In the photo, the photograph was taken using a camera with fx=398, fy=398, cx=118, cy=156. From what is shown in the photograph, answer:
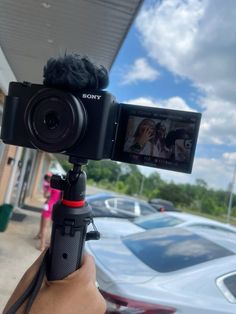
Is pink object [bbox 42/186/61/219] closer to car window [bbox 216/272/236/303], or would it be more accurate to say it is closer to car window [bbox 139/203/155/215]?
car window [bbox 139/203/155/215]

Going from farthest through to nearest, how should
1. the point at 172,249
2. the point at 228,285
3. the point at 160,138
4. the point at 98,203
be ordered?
the point at 98,203 → the point at 172,249 → the point at 228,285 → the point at 160,138

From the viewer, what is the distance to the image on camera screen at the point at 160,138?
52.6 inches

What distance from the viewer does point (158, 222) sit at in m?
6.88

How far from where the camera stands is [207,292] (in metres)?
2.55

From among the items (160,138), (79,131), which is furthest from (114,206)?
(79,131)

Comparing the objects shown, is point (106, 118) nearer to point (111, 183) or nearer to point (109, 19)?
point (109, 19)

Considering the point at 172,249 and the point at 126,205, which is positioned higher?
the point at 172,249

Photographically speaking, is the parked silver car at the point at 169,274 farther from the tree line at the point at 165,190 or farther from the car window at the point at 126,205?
the tree line at the point at 165,190

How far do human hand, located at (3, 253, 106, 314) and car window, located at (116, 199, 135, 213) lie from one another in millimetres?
9317

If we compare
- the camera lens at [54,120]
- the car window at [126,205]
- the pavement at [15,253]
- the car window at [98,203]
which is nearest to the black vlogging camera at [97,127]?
the camera lens at [54,120]

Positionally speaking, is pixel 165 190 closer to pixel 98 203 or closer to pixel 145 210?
pixel 145 210

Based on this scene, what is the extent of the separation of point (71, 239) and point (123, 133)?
A: 1.32 feet

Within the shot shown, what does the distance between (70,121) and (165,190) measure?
2222 inches

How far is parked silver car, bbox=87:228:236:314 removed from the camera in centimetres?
237
